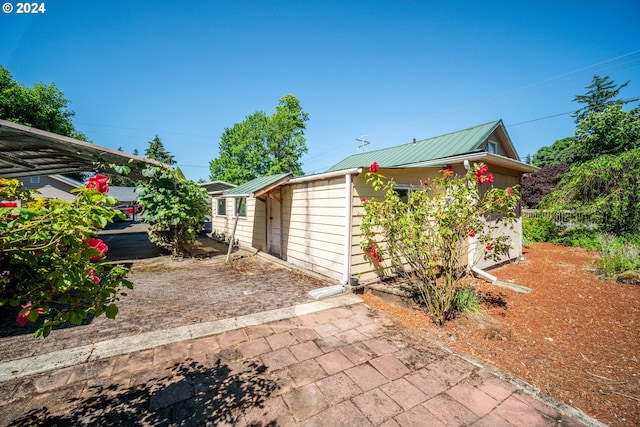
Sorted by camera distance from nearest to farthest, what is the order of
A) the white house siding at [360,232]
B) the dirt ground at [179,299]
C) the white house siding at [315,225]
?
the dirt ground at [179,299], the white house siding at [360,232], the white house siding at [315,225]

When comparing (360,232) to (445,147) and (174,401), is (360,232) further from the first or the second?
(445,147)

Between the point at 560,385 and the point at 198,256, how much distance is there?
9.79 m

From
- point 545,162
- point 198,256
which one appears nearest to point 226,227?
point 198,256

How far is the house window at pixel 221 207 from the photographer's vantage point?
43.7 feet

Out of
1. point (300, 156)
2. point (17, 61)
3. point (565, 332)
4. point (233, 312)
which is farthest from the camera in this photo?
point (300, 156)

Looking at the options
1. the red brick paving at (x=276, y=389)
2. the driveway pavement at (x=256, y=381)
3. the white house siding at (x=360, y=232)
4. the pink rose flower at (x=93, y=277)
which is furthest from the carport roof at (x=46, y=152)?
the pink rose flower at (x=93, y=277)

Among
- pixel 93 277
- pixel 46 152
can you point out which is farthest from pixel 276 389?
pixel 46 152

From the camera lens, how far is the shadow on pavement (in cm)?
209

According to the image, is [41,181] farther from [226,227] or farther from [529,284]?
[529,284]

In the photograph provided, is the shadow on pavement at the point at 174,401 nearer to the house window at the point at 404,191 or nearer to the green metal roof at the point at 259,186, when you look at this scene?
the house window at the point at 404,191

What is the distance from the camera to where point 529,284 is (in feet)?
20.4

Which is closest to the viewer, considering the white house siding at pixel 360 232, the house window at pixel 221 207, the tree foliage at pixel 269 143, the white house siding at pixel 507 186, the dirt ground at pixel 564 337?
the dirt ground at pixel 564 337

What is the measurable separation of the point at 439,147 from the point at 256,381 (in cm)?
952

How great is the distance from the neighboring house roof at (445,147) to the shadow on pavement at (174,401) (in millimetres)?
6491
